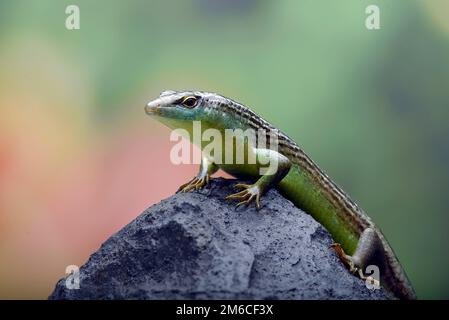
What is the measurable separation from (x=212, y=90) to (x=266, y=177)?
5.71 feet

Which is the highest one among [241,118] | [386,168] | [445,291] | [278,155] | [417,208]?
[241,118]

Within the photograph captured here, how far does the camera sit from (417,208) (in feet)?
14.0

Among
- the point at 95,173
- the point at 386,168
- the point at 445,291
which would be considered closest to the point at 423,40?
the point at 386,168

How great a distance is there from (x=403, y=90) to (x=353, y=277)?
2348mm

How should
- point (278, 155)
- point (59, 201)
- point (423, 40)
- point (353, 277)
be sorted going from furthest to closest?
point (423, 40), point (59, 201), point (278, 155), point (353, 277)

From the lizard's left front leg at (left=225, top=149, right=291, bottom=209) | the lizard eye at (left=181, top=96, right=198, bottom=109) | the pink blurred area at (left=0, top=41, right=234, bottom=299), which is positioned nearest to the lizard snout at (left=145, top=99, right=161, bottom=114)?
the lizard eye at (left=181, top=96, right=198, bottom=109)

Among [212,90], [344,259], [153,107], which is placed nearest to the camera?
[153,107]

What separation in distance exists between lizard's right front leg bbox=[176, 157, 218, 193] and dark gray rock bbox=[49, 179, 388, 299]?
132 mm

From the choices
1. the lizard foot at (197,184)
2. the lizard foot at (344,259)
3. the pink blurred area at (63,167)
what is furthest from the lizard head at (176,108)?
the pink blurred area at (63,167)

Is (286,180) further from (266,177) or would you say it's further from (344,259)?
(344,259)

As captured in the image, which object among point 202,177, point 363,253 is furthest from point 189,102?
point 363,253

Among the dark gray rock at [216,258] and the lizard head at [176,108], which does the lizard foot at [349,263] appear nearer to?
the dark gray rock at [216,258]

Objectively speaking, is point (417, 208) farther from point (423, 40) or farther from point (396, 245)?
point (423, 40)

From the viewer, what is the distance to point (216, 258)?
6.53 ft
